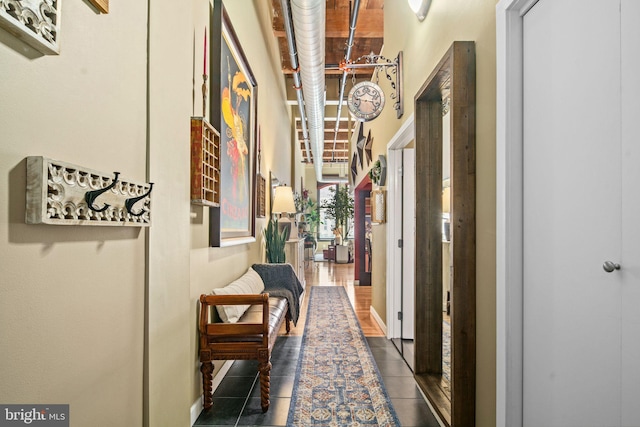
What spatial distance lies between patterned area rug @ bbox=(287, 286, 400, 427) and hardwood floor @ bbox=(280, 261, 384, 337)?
14 centimetres

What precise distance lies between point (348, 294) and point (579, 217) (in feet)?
18.5

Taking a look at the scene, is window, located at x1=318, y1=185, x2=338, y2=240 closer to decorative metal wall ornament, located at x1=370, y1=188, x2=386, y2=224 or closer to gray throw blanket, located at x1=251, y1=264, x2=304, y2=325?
decorative metal wall ornament, located at x1=370, y1=188, x2=386, y2=224

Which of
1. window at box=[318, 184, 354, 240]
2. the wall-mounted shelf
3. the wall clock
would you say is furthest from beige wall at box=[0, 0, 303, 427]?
window at box=[318, 184, 354, 240]

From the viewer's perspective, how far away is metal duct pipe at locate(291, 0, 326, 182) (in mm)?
3314

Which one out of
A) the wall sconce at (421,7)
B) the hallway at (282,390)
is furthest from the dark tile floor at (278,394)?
the wall sconce at (421,7)

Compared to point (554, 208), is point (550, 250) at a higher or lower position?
lower

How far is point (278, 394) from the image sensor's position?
259 centimetres

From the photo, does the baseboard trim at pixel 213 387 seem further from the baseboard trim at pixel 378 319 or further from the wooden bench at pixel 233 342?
the baseboard trim at pixel 378 319

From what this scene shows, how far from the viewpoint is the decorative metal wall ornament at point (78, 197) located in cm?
79

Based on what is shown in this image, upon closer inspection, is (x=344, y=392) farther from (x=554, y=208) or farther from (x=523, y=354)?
(x=554, y=208)

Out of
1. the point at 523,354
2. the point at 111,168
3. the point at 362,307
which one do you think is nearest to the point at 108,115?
the point at 111,168

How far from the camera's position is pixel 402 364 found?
3207 mm

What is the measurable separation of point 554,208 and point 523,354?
597mm

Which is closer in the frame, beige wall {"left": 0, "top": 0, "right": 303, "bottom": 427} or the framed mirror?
beige wall {"left": 0, "top": 0, "right": 303, "bottom": 427}
